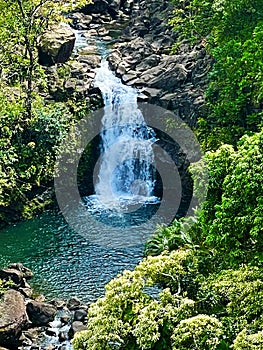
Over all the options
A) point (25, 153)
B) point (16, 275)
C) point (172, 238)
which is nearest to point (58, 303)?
point (16, 275)

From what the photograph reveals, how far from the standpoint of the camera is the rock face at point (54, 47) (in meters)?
31.7

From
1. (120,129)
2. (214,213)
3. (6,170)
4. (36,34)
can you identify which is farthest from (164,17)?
(214,213)

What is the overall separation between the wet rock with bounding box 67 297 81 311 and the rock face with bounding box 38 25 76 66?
16.8 meters

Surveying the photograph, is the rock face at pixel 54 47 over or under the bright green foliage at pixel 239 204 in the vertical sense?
over

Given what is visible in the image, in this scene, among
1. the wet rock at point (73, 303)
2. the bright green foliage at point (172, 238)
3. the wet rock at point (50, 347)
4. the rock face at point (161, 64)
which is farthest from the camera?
the rock face at point (161, 64)

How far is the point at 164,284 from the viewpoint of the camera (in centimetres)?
1274

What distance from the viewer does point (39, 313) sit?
731 inches

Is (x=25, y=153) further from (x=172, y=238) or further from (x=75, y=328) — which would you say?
(x=75, y=328)

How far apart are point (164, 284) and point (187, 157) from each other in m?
15.1

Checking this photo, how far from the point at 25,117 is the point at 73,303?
11.6 meters

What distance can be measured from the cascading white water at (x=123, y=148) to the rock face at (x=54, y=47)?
2511 mm

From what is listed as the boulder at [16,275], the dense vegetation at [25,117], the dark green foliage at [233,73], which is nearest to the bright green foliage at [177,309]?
the boulder at [16,275]

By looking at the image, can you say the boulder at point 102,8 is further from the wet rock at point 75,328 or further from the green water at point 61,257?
the wet rock at point 75,328

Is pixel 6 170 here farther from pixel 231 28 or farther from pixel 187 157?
pixel 231 28
